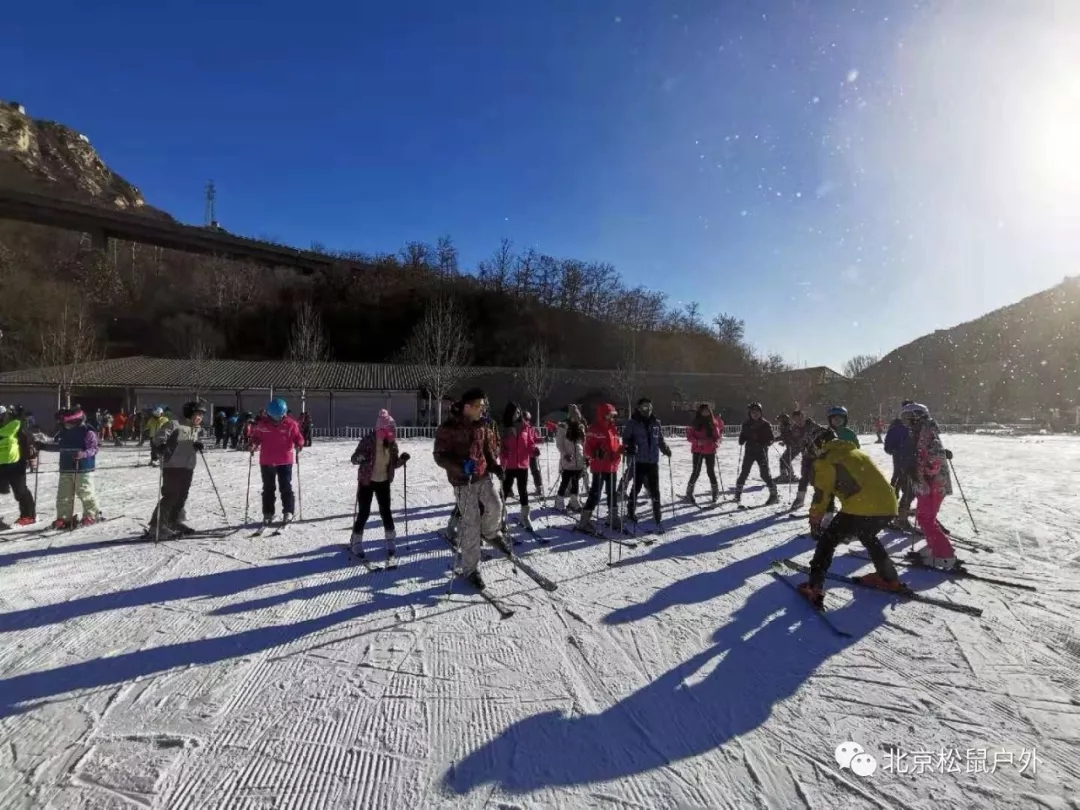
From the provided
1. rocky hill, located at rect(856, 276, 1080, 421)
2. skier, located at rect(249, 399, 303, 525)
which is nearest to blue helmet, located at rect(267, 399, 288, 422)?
skier, located at rect(249, 399, 303, 525)

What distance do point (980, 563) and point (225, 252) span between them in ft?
242

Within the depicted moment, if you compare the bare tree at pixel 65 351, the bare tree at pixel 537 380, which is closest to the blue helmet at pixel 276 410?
the bare tree at pixel 537 380

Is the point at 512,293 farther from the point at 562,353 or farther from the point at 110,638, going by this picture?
the point at 110,638

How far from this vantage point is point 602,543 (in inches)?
267

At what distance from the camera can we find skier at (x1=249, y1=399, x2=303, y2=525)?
23.0 feet

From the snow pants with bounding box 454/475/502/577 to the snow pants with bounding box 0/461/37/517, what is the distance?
21.8ft

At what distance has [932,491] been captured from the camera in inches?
225

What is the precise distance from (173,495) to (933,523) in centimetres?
914

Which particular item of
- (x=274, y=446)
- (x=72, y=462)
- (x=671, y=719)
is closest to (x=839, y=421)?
(x=671, y=719)

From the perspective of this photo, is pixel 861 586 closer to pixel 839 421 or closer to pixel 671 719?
pixel 839 421

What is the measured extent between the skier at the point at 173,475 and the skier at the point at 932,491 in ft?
28.8

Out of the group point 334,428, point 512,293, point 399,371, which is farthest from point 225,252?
point 334,428

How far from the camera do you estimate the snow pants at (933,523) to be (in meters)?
5.56

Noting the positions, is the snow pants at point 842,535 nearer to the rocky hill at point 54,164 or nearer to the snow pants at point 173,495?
the snow pants at point 173,495
